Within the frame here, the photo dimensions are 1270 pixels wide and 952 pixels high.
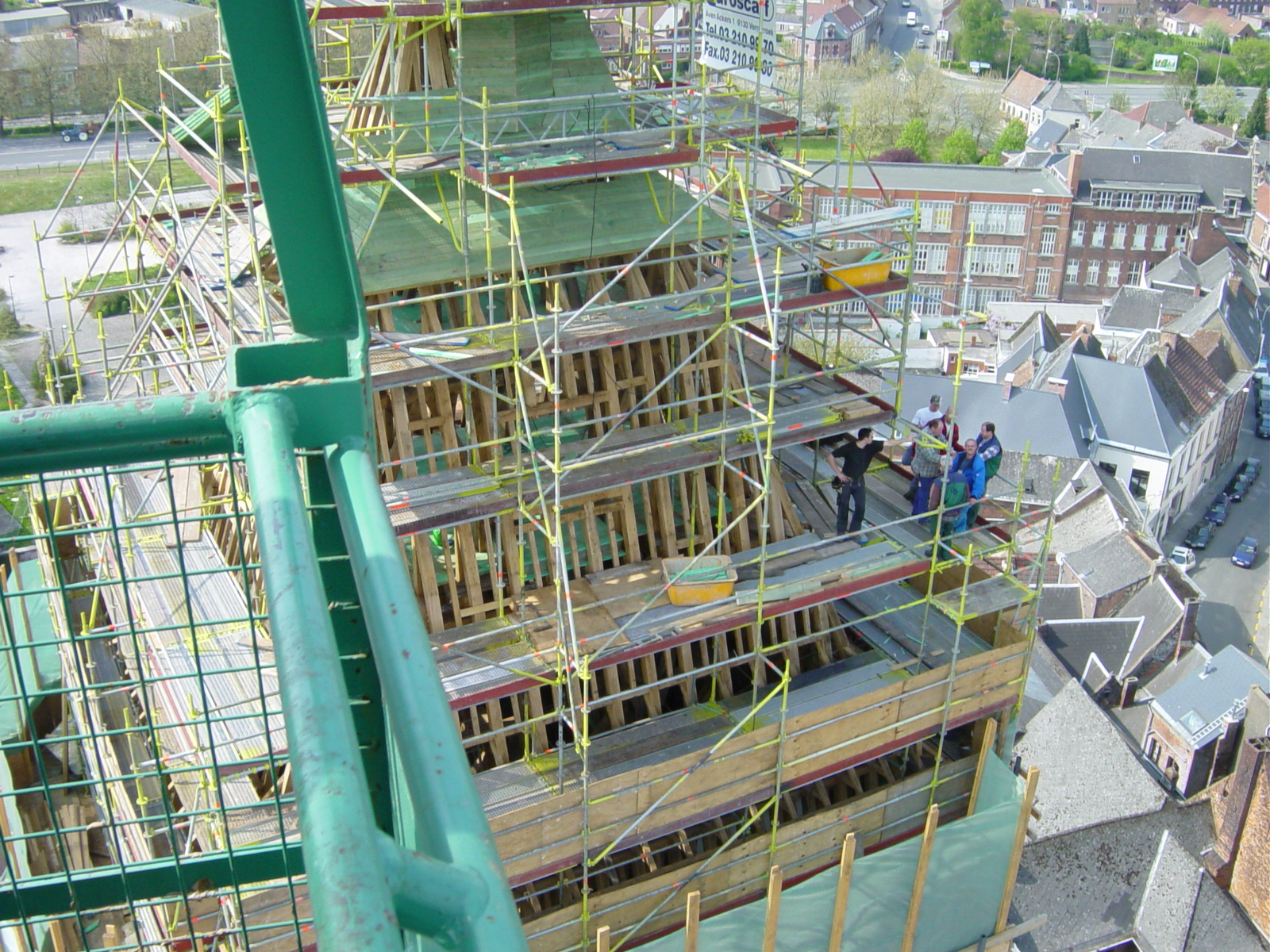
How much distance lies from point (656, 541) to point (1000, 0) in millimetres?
127968

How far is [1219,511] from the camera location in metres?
53.1

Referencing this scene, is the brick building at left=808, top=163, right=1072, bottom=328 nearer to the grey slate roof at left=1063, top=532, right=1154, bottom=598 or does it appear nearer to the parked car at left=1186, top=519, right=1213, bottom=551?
the parked car at left=1186, top=519, right=1213, bottom=551

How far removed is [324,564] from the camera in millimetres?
4020

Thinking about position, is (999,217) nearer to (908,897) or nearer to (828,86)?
(828,86)

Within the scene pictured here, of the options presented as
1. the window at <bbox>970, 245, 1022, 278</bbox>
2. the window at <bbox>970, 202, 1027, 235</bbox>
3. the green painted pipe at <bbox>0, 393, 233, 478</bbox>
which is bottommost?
the window at <bbox>970, 245, 1022, 278</bbox>

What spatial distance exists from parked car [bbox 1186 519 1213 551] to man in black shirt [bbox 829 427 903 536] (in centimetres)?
3950

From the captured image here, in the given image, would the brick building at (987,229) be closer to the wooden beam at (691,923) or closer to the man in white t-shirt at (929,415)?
the man in white t-shirt at (929,415)

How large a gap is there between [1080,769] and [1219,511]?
85.3 feet

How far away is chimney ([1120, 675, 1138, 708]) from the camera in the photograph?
38.5 metres

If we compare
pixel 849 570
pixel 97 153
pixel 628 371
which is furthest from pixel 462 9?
pixel 97 153

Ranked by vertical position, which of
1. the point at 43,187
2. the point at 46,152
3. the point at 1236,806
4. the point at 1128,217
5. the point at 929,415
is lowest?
the point at 1236,806

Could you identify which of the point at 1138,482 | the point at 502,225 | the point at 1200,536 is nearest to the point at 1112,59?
the point at 1200,536

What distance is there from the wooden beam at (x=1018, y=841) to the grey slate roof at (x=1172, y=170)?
191 feet

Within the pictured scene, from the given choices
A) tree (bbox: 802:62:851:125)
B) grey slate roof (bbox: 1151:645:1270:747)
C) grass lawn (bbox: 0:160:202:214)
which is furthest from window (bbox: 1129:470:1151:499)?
tree (bbox: 802:62:851:125)
